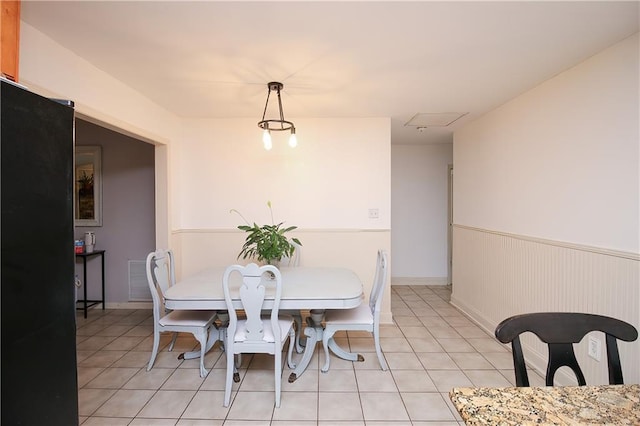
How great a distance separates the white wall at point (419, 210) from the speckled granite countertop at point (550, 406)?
14.5 feet

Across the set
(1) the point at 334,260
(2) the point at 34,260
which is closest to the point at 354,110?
(1) the point at 334,260

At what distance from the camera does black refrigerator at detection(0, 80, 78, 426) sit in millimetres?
892

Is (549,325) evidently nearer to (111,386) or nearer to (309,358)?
(309,358)

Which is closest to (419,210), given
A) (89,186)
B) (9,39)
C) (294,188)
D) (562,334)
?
(294,188)

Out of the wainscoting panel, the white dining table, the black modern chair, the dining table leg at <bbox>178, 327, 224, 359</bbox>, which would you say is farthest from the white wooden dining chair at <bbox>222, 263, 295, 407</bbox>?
the wainscoting panel

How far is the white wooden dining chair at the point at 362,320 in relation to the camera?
101 inches

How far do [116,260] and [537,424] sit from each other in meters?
4.56

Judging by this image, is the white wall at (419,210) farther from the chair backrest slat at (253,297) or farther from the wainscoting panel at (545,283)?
the chair backrest slat at (253,297)

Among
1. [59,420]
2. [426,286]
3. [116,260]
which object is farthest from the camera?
[426,286]

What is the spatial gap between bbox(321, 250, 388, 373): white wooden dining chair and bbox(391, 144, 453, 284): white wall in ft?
8.96

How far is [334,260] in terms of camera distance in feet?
12.3

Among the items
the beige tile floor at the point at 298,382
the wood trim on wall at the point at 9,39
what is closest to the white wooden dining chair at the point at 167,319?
the beige tile floor at the point at 298,382

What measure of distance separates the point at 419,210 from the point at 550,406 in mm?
4615

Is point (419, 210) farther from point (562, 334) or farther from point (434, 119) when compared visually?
point (562, 334)
